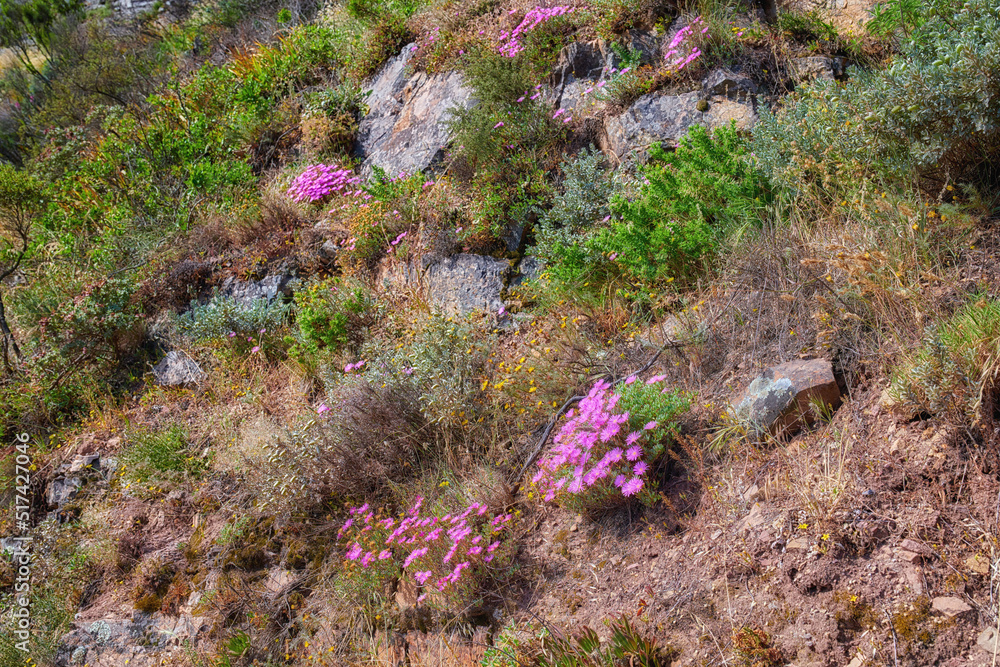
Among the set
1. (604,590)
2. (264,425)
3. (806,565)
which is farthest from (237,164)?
(806,565)

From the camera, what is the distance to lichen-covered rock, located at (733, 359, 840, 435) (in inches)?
116

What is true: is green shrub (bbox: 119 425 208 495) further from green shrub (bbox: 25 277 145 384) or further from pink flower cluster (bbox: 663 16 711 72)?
pink flower cluster (bbox: 663 16 711 72)

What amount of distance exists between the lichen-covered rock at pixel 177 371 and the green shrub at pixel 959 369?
19.9 ft

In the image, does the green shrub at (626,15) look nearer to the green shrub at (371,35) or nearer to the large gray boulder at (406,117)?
the large gray boulder at (406,117)

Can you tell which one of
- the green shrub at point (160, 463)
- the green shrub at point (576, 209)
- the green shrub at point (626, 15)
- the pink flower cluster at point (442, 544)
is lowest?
the pink flower cluster at point (442, 544)

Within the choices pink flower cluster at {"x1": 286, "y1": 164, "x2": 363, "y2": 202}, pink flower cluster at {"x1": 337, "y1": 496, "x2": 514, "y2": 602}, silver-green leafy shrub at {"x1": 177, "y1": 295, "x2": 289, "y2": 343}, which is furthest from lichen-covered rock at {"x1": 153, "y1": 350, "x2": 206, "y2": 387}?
pink flower cluster at {"x1": 337, "y1": 496, "x2": 514, "y2": 602}

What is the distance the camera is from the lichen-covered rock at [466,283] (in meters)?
5.27

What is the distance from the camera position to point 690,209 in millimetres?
4102

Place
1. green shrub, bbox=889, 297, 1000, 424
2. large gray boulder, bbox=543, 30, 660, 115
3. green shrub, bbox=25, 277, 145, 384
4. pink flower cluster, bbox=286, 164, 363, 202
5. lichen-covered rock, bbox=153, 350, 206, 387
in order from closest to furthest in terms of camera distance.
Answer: green shrub, bbox=889, 297, 1000, 424, large gray boulder, bbox=543, 30, 660, 115, lichen-covered rock, bbox=153, 350, 206, 387, green shrub, bbox=25, 277, 145, 384, pink flower cluster, bbox=286, 164, 363, 202

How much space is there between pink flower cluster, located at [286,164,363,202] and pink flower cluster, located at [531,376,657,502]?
14.8ft

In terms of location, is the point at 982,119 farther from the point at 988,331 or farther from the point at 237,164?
the point at 237,164

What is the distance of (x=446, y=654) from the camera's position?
3271 mm

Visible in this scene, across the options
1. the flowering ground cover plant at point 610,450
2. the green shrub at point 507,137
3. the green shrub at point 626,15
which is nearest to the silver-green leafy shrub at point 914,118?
the flowering ground cover plant at point 610,450

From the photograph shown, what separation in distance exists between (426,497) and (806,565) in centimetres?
227
